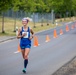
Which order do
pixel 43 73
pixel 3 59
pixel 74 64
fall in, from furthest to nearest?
pixel 3 59 → pixel 74 64 → pixel 43 73

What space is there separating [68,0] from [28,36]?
76252 millimetres

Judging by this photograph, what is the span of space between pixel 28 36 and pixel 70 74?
2168mm

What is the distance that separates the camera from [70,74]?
12.7m

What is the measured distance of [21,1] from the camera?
148ft

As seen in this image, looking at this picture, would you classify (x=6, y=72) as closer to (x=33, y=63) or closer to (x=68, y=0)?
(x=33, y=63)

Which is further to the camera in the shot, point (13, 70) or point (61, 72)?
point (13, 70)

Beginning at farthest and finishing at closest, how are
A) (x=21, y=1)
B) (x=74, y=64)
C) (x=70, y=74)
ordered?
(x=21, y=1)
(x=74, y=64)
(x=70, y=74)

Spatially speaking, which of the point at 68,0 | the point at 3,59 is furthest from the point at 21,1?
the point at 68,0

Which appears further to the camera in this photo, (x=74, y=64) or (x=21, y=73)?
(x=74, y=64)

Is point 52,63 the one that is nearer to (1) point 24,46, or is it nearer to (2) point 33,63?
(2) point 33,63

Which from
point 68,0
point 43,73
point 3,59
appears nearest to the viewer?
point 43,73

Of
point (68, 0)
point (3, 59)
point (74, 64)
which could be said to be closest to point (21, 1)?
point (3, 59)

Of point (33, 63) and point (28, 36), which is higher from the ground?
point (28, 36)

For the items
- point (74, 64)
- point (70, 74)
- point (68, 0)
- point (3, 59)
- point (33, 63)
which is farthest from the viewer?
point (68, 0)
